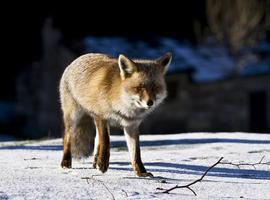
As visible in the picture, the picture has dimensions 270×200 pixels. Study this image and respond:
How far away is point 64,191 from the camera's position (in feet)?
20.0

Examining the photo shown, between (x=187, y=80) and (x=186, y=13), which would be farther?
(x=186, y=13)

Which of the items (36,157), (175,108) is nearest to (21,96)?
(175,108)

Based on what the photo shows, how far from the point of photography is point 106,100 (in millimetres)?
7551

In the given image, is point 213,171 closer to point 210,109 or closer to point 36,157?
point 36,157

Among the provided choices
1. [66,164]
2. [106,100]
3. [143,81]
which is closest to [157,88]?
[143,81]

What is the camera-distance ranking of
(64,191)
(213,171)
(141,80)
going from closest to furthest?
(64,191), (141,80), (213,171)

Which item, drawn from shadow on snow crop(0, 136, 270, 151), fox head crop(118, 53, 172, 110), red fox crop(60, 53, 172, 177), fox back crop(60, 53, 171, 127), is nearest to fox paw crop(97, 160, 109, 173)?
red fox crop(60, 53, 172, 177)

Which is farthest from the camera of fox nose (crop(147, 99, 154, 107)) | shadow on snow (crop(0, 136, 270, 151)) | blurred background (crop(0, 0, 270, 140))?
blurred background (crop(0, 0, 270, 140))

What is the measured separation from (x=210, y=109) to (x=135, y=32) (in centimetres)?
447

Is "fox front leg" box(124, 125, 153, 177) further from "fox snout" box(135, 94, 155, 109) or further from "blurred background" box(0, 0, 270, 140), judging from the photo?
"blurred background" box(0, 0, 270, 140)

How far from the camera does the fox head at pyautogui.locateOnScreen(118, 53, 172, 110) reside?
7.06 metres

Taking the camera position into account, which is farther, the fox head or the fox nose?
the fox head

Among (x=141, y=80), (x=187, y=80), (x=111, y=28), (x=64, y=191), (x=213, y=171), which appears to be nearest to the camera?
(x=64, y=191)

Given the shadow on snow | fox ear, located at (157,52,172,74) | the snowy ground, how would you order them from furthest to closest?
the shadow on snow < fox ear, located at (157,52,172,74) < the snowy ground
